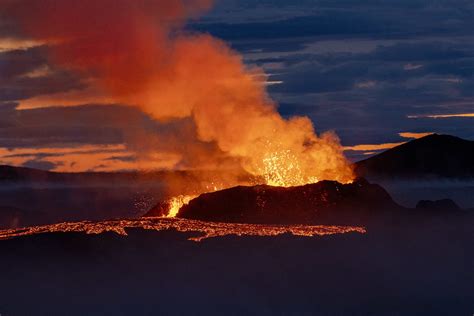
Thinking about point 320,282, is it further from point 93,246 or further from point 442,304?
point 93,246

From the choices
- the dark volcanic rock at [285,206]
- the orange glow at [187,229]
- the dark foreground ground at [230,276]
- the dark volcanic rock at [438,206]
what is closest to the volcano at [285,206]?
the dark volcanic rock at [285,206]

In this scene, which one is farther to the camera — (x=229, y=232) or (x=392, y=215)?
(x=392, y=215)

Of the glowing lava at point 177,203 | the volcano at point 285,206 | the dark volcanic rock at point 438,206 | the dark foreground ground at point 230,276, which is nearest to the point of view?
the dark foreground ground at point 230,276

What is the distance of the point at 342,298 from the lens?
119 metres

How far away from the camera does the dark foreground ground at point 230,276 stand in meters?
111

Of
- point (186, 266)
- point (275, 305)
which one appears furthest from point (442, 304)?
point (186, 266)

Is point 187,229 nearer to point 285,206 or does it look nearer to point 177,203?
point 285,206

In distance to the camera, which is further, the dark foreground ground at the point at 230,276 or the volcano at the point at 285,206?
the volcano at the point at 285,206

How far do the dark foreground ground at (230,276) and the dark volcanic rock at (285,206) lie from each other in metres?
21.1

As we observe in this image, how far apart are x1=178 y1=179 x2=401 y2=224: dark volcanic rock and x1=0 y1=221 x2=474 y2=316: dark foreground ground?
2106 centimetres

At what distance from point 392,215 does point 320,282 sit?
54003 mm

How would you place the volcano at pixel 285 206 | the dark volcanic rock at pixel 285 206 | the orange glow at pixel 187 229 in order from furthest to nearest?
the dark volcanic rock at pixel 285 206
the volcano at pixel 285 206
the orange glow at pixel 187 229

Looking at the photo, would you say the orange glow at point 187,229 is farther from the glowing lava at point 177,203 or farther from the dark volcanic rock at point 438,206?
the dark volcanic rock at point 438,206

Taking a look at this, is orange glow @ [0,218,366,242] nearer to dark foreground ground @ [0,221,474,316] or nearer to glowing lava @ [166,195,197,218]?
dark foreground ground @ [0,221,474,316]
